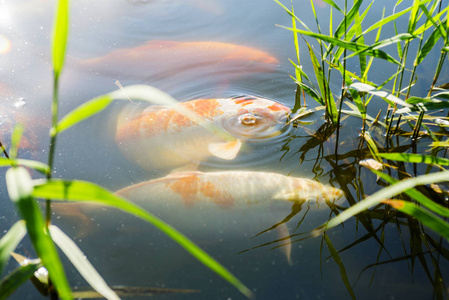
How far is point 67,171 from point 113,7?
172cm

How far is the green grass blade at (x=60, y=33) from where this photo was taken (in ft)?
2.57

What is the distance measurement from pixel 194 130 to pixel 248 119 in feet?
0.88

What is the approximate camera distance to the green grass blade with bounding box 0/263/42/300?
2.86 feet

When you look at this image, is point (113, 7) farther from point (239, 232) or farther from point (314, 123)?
point (239, 232)

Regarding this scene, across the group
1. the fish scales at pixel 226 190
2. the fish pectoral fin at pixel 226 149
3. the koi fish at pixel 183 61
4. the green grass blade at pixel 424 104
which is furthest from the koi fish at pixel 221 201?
the koi fish at pixel 183 61

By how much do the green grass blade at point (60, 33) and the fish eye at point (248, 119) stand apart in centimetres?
112

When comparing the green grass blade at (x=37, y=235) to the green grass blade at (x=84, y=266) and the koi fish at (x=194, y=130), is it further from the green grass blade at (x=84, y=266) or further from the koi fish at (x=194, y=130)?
the koi fish at (x=194, y=130)

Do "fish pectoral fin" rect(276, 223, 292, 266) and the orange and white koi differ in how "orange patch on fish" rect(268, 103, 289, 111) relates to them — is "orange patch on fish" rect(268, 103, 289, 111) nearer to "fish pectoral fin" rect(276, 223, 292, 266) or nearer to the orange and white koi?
the orange and white koi

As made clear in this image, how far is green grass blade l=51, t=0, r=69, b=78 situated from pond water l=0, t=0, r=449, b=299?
68 cm

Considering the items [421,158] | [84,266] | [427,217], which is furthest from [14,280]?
[421,158]

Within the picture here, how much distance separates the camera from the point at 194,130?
1.81 metres

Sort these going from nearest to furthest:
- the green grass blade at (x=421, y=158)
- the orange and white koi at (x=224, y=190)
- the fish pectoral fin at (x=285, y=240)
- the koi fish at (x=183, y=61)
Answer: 1. the green grass blade at (x=421, y=158)
2. the fish pectoral fin at (x=285, y=240)
3. the orange and white koi at (x=224, y=190)
4. the koi fish at (x=183, y=61)

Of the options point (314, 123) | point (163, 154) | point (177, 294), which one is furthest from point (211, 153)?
point (177, 294)

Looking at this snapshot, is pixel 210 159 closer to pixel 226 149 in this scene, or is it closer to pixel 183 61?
pixel 226 149
